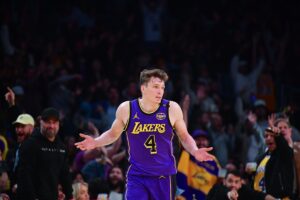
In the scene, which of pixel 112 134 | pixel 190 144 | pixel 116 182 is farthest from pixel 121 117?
pixel 116 182

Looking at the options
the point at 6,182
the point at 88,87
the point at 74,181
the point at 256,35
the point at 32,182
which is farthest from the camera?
the point at 256,35

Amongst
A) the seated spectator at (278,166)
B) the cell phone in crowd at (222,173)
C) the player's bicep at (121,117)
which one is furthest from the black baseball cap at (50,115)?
the cell phone in crowd at (222,173)

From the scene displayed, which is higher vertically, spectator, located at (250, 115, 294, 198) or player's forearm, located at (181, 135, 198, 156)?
player's forearm, located at (181, 135, 198, 156)

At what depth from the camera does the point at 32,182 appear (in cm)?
986

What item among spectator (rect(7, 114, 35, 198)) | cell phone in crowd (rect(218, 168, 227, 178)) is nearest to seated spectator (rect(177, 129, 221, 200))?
cell phone in crowd (rect(218, 168, 227, 178))

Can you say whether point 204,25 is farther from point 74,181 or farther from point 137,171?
point 137,171

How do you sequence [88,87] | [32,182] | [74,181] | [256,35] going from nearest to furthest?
[32,182] → [74,181] → [88,87] → [256,35]

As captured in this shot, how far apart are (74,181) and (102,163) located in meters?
0.82

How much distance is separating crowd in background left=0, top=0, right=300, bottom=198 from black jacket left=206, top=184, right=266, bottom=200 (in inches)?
74.2

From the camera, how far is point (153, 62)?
651 inches

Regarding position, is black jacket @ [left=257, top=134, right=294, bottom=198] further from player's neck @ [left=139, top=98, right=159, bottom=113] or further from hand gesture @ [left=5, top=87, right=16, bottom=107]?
hand gesture @ [left=5, top=87, right=16, bottom=107]

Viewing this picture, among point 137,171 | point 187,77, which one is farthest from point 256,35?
point 137,171

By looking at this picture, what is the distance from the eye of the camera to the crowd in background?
14148mm

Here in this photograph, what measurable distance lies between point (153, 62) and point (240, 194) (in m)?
5.95
